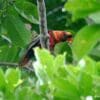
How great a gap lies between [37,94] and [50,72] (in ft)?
0.23

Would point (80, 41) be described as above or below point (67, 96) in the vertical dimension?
above

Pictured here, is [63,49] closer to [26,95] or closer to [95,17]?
[26,95]

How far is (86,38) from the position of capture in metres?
0.87

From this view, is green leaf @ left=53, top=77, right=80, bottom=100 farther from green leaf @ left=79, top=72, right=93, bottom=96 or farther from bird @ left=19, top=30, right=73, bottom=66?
bird @ left=19, top=30, right=73, bottom=66

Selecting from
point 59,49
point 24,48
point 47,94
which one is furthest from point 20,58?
point 47,94

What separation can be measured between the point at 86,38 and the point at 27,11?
160cm

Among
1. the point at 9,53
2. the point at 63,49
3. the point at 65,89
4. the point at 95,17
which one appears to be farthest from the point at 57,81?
the point at 9,53

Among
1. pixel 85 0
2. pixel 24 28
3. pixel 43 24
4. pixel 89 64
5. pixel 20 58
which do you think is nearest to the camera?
pixel 85 0

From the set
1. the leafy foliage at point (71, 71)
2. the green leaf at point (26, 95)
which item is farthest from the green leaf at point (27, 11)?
the green leaf at point (26, 95)

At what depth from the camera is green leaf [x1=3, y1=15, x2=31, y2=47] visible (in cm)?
238

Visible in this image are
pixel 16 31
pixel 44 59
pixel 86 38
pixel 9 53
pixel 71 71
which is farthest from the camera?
pixel 9 53

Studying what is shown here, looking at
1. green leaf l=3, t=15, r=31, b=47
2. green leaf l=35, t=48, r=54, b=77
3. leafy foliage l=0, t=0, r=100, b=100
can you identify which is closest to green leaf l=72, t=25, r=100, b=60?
leafy foliage l=0, t=0, r=100, b=100

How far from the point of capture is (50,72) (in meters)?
1.05

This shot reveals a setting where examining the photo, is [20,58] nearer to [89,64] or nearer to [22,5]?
[22,5]
